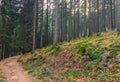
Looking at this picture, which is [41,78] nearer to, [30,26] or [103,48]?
[103,48]

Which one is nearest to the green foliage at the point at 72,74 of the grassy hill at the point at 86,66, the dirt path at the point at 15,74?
the grassy hill at the point at 86,66

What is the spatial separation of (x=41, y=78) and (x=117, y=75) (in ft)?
17.6

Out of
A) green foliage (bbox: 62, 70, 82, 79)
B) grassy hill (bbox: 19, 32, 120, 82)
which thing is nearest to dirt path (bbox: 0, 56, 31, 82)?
grassy hill (bbox: 19, 32, 120, 82)

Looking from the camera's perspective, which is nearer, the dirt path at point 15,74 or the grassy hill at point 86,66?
the grassy hill at point 86,66

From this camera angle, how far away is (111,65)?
1129cm

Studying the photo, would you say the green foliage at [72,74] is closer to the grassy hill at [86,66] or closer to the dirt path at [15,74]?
the grassy hill at [86,66]

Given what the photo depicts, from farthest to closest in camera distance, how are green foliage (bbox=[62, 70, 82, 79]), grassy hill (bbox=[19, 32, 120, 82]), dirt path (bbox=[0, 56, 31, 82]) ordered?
dirt path (bbox=[0, 56, 31, 82]) → green foliage (bbox=[62, 70, 82, 79]) → grassy hill (bbox=[19, 32, 120, 82])

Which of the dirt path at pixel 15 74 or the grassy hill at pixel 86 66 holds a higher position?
the grassy hill at pixel 86 66

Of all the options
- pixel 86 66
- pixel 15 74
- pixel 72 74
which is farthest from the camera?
pixel 15 74

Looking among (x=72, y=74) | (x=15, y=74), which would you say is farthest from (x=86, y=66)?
(x=15, y=74)

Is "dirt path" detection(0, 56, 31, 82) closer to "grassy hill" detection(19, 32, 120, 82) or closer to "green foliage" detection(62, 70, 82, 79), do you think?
"grassy hill" detection(19, 32, 120, 82)

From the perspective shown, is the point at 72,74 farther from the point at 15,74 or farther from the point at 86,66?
the point at 15,74

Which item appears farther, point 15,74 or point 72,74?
point 15,74

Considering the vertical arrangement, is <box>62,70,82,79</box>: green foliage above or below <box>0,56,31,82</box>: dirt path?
above
